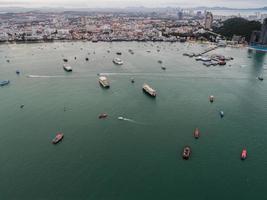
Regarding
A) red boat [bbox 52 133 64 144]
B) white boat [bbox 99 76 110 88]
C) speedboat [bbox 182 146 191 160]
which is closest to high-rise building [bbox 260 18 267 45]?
white boat [bbox 99 76 110 88]

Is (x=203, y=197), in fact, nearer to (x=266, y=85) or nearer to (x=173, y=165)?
(x=173, y=165)

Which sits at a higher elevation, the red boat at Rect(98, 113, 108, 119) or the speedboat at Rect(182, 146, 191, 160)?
the speedboat at Rect(182, 146, 191, 160)

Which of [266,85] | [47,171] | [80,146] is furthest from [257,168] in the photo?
[266,85]

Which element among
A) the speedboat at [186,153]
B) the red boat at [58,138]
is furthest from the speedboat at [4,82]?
the speedboat at [186,153]

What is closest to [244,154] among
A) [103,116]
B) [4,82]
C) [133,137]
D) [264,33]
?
[133,137]

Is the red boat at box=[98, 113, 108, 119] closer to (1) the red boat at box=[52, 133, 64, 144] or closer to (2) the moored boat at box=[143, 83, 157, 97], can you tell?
(1) the red boat at box=[52, 133, 64, 144]

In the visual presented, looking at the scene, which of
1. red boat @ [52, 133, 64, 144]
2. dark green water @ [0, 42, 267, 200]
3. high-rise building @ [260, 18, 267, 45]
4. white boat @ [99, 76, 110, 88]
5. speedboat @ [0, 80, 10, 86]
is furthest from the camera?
high-rise building @ [260, 18, 267, 45]

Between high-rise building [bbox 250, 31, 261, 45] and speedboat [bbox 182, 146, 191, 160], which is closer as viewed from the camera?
speedboat [bbox 182, 146, 191, 160]

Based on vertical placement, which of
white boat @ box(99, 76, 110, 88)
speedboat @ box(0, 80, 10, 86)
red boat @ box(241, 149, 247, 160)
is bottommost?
speedboat @ box(0, 80, 10, 86)

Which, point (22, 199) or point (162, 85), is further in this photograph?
point (162, 85)
